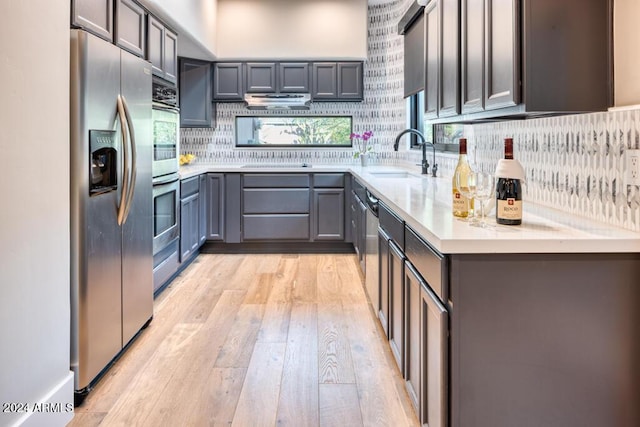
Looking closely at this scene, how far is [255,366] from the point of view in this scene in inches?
97.3

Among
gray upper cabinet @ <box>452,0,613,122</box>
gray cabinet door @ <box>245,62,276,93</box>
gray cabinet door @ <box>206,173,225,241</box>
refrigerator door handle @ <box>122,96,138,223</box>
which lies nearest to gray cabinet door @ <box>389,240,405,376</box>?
gray upper cabinet @ <box>452,0,613,122</box>

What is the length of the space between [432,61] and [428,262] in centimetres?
168

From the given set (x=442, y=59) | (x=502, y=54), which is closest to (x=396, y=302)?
Answer: (x=502, y=54)

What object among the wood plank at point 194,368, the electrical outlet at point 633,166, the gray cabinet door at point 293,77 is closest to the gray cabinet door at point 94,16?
the wood plank at point 194,368

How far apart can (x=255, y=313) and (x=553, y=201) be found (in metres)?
2.04

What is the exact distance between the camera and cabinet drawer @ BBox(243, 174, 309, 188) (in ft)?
17.1

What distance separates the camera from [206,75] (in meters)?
5.42

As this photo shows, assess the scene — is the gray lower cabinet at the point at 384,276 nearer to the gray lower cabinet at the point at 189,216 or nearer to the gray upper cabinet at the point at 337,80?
the gray lower cabinet at the point at 189,216

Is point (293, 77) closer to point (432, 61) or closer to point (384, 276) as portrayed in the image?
point (432, 61)

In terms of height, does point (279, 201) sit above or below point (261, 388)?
above

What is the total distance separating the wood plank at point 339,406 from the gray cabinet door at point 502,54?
1355 mm

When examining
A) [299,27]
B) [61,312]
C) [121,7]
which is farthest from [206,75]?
[61,312]

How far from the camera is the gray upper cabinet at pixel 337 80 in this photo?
216 inches

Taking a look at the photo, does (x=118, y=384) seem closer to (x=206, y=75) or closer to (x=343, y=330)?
(x=343, y=330)
